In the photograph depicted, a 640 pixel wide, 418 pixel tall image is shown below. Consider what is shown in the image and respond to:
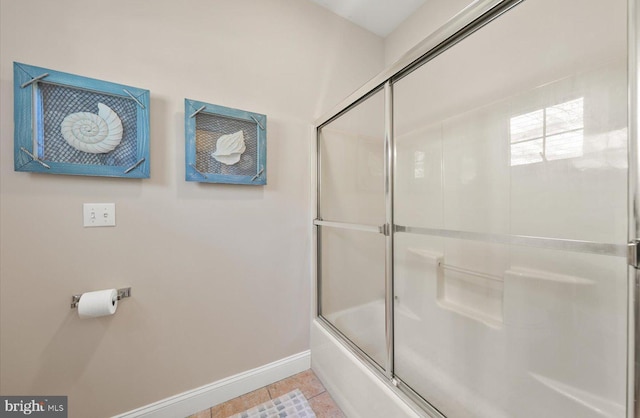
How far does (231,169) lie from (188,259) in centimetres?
57

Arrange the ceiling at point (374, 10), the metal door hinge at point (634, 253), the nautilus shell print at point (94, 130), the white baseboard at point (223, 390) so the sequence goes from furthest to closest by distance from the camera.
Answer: the ceiling at point (374, 10)
the white baseboard at point (223, 390)
the nautilus shell print at point (94, 130)
the metal door hinge at point (634, 253)

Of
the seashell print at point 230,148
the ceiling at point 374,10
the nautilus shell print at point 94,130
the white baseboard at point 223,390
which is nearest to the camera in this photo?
the nautilus shell print at point 94,130

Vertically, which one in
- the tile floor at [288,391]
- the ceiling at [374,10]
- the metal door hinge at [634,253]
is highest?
the ceiling at [374,10]

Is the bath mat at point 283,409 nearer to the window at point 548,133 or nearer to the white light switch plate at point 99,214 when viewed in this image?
the white light switch plate at point 99,214

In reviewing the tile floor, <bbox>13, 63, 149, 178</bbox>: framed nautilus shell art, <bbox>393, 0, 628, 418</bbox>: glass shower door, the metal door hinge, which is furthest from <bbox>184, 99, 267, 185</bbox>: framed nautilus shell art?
the metal door hinge

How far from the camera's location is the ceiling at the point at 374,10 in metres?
Answer: 1.75

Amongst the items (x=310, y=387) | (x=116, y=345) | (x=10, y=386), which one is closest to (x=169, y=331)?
(x=116, y=345)

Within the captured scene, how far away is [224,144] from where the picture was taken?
139cm

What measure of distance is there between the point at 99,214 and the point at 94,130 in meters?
0.39

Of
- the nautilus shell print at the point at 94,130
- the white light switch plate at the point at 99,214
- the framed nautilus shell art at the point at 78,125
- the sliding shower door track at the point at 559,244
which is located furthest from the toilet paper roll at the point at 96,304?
the sliding shower door track at the point at 559,244

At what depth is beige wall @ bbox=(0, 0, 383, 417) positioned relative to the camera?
3.33ft

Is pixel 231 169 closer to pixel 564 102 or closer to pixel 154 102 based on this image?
pixel 154 102

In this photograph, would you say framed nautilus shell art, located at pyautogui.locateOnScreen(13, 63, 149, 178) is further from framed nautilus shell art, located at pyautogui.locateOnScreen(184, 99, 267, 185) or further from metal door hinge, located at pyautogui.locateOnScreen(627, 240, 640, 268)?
metal door hinge, located at pyautogui.locateOnScreen(627, 240, 640, 268)

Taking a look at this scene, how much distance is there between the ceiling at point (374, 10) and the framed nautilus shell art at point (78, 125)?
153 cm
